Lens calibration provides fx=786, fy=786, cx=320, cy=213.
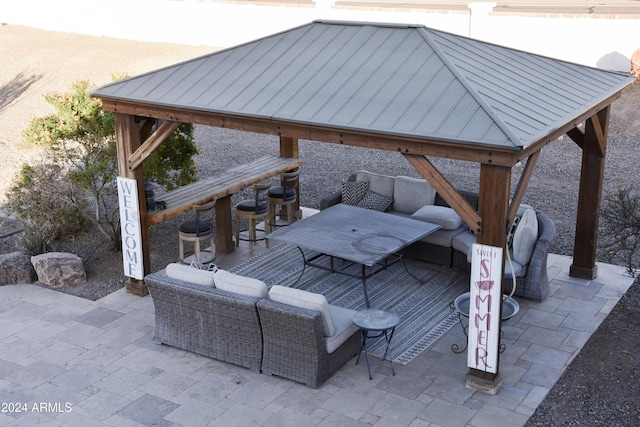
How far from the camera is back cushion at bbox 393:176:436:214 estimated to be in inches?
420

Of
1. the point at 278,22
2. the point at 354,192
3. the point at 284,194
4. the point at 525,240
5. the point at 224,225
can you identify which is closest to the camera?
the point at 525,240

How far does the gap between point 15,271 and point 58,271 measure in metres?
0.56

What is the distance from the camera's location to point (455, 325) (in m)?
8.48

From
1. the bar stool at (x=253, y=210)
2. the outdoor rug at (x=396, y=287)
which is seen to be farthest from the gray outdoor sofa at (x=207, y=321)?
the bar stool at (x=253, y=210)

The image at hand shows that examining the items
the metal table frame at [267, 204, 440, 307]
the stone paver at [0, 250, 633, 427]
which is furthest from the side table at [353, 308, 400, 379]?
the metal table frame at [267, 204, 440, 307]

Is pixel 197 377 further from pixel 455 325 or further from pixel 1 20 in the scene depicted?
pixel 1 20

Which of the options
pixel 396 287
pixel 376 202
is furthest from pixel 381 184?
pixel 396 287

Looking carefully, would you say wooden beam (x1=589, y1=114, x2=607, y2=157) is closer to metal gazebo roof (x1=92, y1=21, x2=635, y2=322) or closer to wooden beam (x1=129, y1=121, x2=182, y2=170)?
metal gazebo roof (x1=92, y1=21, x2=635, y2=322)

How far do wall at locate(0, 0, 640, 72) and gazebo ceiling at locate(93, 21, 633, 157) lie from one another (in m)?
10.6

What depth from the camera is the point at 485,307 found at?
7016 millimetres

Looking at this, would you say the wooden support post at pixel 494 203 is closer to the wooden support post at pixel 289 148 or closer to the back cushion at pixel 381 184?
the back cushion at pixel 381 184

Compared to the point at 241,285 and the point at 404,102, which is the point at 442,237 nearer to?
the point at 404,102

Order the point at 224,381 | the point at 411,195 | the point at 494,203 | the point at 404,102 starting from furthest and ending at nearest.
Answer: the point at 411,195 < the point at 224,381 < the point at 404,102 < the point at 494,203

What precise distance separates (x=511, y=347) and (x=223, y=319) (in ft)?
9.65
